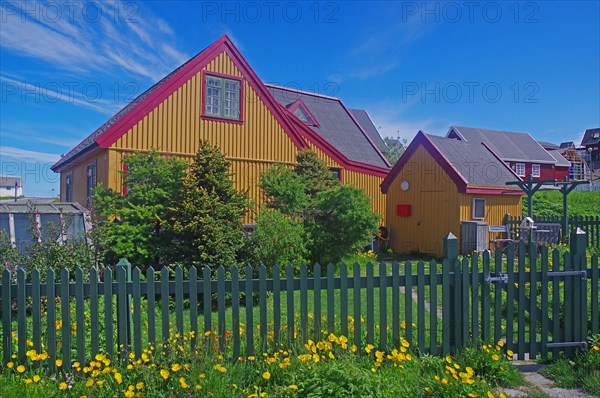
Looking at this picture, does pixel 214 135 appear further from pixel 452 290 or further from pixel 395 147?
pixel 395 147

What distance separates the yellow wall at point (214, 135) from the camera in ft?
45.1

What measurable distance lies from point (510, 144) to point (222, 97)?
119 feet

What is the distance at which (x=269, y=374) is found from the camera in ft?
13.8

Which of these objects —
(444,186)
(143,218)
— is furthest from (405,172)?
(143,218)

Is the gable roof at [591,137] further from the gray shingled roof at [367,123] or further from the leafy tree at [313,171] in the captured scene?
the leafy tree at [313,171]

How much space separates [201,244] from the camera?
354 inches

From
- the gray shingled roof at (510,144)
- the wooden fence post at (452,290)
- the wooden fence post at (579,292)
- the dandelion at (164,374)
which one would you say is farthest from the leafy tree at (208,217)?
the gray shingled roof at (510,144)

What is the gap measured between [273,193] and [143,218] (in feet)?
12.5

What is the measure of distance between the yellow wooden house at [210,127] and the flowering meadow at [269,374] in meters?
9.37

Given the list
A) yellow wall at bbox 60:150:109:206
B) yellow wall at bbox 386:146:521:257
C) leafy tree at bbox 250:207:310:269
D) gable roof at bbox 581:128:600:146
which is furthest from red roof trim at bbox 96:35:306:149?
gable roof at bbox 581:128:600:146

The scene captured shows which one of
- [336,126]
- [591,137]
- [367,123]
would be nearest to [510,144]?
[367,123]

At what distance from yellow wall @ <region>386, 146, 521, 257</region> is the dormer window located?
269 inches

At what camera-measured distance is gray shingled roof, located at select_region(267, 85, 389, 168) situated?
23938 mm

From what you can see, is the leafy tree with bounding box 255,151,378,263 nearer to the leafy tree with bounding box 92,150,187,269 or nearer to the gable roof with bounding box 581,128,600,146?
the leafy tree with bounding box 92,150,187,269
